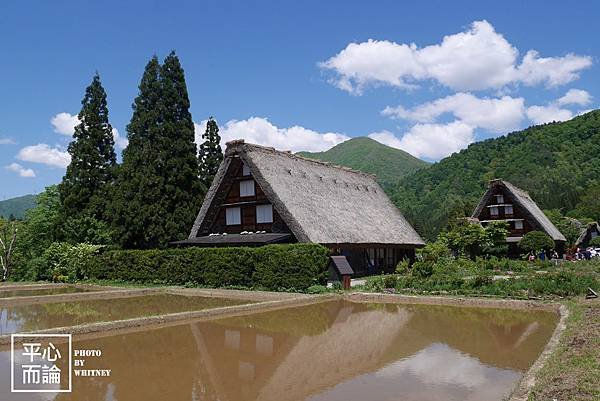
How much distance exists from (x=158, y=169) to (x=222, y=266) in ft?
34.2

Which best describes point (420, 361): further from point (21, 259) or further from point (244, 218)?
point (21, 259)

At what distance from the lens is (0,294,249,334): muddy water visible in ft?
45.6

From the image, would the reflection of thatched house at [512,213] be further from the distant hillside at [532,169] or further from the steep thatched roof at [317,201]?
the distant hillside at [532,169]

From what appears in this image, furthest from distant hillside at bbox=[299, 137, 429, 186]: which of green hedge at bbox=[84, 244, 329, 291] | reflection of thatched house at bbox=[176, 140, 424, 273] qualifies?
green hedge at bbox=[84, 244, 329, 291]

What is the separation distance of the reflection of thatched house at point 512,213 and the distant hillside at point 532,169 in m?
17.8

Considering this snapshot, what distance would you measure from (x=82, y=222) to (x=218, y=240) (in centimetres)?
1041

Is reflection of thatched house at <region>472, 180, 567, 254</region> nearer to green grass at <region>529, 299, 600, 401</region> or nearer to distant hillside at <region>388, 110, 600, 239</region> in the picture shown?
distant hillside at <region>388, 110, 600, 239</region>

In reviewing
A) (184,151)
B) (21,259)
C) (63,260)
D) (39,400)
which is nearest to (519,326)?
(39,400)

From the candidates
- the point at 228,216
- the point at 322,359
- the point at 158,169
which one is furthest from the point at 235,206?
the point at 322,359

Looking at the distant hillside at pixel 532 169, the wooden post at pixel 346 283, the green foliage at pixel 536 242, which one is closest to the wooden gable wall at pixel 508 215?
the green foliage at pixel 536 242

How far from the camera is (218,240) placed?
26531 millimetres

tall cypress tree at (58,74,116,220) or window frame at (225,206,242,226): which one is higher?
tall cypress tree at (58,74,116,220)

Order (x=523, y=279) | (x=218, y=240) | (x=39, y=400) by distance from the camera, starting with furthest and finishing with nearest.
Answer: (x=218, y=240), (x=523, y=279), (x=39, y=400)

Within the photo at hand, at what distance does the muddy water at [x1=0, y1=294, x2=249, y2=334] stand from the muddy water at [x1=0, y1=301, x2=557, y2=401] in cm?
310
